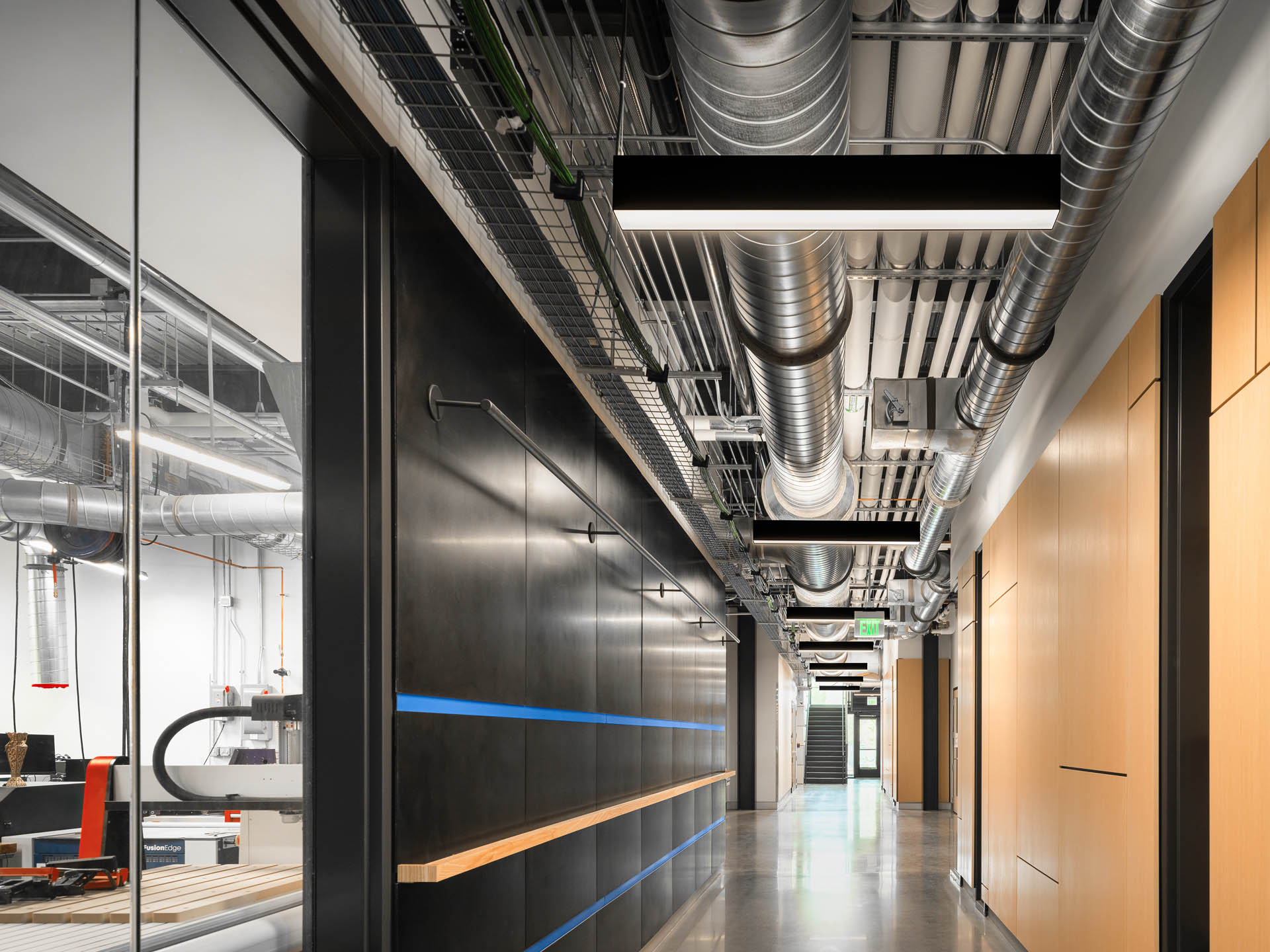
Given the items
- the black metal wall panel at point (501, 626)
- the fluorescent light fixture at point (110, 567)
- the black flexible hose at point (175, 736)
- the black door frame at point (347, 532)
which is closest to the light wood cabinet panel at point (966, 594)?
the black metal wall panel at point (501, 626)

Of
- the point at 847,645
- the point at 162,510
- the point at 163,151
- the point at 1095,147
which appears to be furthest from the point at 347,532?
the point at 847,645

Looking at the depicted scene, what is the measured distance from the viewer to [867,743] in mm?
46500

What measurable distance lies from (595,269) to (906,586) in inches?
530

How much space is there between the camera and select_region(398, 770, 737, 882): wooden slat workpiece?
2.81 m

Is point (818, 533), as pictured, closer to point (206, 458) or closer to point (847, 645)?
point (206, 458)

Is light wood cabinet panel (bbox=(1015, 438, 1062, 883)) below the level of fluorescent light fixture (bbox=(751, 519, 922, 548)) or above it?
below

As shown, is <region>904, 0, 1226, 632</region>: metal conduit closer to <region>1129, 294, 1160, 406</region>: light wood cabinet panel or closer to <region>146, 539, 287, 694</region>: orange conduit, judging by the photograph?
<region>1129, 294, 1160, 406</region>: light wood cabinet panel

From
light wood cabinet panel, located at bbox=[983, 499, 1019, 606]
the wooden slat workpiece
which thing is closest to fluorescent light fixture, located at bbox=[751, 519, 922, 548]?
light wood cabinet panel, located at bbox=[983, 499, 1019, 606]

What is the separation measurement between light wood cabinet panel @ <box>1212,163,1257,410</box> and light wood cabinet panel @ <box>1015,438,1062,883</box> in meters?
2.69

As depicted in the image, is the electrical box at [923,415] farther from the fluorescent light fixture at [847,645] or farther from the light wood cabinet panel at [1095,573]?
the fluorescent light fixture at [847,645]

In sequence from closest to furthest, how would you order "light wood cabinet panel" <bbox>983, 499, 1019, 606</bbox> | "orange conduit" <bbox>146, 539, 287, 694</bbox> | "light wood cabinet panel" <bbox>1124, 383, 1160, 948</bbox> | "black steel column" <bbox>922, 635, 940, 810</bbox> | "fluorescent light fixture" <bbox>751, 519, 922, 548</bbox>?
"orange conduit" <bbox>146, 539, 287, 694</bbox>, "light wood cabinet panel" <bbox>1124, 383, 1160, 948</bbox>, "light wood cabinet panel" <bbox>983, 499, 1019, 606</bbox>, "fluorescent light fixture" <bbox>751, 519, 922, 548</bbox>, "black steel column" <bbox>922, 635, 940, 810</bbox>

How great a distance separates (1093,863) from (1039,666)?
1533 millimetres

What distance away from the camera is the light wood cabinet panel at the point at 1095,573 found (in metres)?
4.17

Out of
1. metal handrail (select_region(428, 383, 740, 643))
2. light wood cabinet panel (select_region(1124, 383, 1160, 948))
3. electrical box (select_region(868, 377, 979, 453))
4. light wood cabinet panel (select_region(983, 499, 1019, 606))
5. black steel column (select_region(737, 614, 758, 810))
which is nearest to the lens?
metal handrail (select_region(428, 383, 740, 643))
